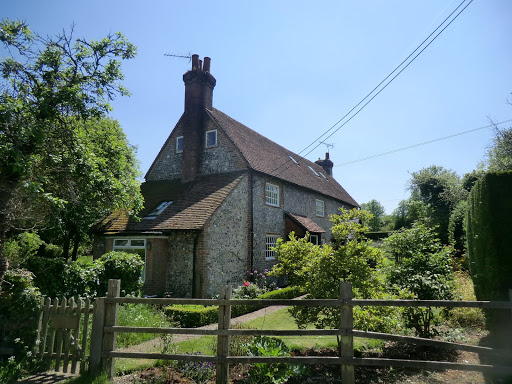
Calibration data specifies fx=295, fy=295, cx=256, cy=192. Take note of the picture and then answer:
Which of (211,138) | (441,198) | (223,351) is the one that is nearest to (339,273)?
(223,351)

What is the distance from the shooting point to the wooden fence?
4.18 metres

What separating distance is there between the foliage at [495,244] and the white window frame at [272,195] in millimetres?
11784

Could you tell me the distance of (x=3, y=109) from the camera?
6.14 metres

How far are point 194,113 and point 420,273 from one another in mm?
15127

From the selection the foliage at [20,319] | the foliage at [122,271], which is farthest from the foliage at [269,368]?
the foliage at [122,271]

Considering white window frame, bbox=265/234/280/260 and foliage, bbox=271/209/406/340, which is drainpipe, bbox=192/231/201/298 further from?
foliage, bbox=271/209/406/340

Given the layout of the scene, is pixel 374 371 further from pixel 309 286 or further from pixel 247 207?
pixel 247 207

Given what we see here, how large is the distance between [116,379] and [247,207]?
36.6 ft

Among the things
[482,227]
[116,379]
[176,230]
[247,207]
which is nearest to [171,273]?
[176,230]

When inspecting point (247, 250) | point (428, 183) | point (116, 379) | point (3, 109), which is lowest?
point (116, 379)

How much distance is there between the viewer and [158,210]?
15805 mm

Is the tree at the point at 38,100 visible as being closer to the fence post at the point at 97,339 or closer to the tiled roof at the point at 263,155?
the fence post at the point at 97,339

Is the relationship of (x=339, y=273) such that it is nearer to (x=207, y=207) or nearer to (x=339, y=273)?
(x=339, y=273)

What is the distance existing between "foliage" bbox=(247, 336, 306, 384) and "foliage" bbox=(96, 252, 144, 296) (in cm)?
683
